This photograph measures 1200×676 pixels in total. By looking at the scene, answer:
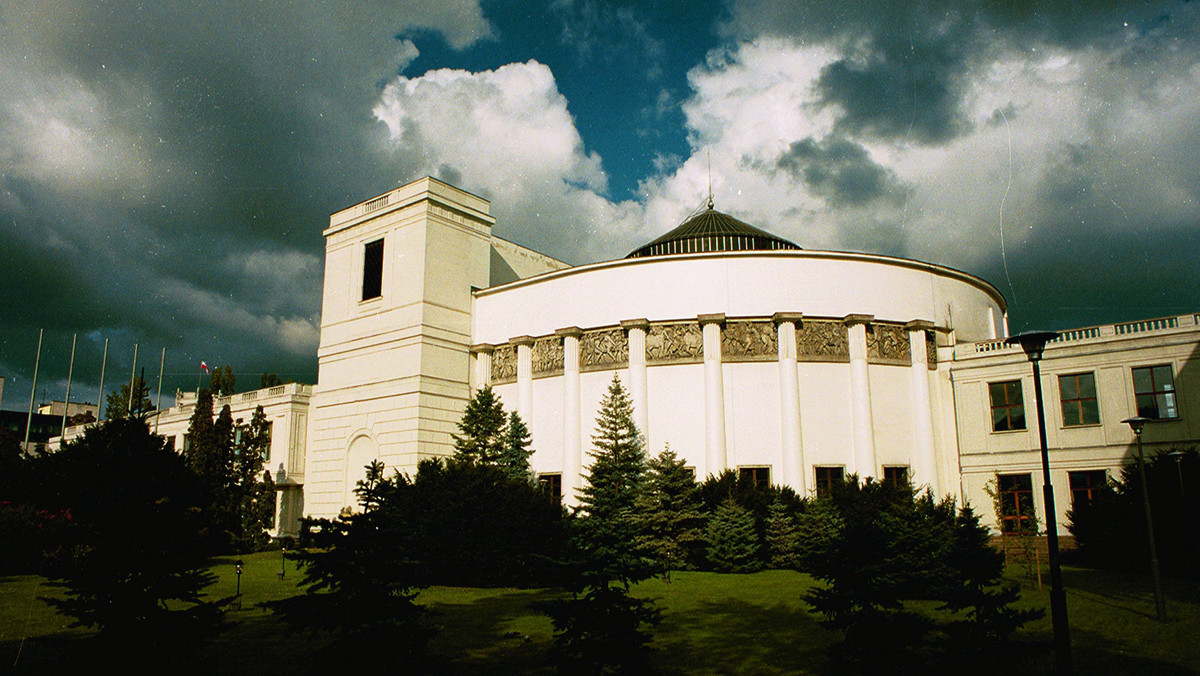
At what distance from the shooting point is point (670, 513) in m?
28.6

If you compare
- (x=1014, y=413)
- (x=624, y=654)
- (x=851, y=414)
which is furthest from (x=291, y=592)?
(x=1014, y=413)

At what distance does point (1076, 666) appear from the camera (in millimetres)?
13719

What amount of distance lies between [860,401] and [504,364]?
16576mm

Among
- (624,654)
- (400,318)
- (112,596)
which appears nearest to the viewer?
(112,596)

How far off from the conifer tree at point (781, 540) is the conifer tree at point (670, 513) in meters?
2.60

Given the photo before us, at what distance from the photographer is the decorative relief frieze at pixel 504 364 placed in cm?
3800

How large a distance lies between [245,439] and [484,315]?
16.8 m

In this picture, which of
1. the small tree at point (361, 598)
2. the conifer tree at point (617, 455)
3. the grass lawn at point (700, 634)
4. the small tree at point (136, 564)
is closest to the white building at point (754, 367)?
the conifer tree at point (617, 455)

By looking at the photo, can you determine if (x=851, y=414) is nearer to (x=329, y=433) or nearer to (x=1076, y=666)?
(x=1076, y=666)


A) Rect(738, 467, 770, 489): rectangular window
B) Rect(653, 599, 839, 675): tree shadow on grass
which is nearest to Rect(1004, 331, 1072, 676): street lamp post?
Rect(653, 599, 839, 675): tree shadow on grass

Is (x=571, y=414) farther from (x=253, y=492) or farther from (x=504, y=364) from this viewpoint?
(x=253, y=492)

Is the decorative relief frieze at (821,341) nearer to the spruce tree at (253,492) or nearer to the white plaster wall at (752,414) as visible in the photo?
the white plaster wall at (752,414)

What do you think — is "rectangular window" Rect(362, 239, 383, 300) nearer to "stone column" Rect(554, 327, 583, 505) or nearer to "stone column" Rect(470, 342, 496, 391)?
"stone column" Rect(470, 342, 496, 391)

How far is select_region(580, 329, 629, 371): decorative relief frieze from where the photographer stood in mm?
35031
